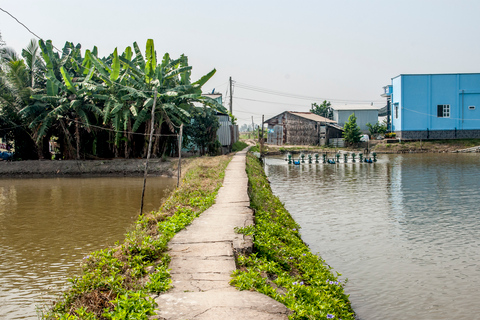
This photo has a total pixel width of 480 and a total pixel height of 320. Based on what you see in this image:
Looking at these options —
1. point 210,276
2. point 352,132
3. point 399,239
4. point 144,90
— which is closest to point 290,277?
point 210,276

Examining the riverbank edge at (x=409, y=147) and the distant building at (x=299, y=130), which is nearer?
the riverbank edge at (x=409, y=147)

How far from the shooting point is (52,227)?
404 inches

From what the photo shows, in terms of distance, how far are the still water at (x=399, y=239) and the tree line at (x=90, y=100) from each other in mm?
8048

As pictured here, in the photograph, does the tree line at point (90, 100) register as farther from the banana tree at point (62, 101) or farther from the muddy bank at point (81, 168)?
the muddy bank at point (81, 168)

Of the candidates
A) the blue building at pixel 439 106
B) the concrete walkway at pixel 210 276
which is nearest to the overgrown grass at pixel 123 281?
the concrete walkway at pixel 210 276

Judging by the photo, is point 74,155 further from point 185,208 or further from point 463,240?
point 463,240

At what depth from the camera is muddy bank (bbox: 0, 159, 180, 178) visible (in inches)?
850

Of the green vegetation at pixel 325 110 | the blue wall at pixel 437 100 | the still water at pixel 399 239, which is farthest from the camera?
the green vegetation at pixel 325 110

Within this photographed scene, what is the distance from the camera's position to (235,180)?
13984 millimetres

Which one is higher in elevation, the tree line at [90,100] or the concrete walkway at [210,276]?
the tree line at [90,100]

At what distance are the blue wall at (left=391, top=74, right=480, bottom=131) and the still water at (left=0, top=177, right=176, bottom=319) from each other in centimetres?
2788

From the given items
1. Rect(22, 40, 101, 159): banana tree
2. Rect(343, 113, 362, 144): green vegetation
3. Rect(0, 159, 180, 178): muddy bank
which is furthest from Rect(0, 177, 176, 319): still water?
Rect(343, 113, 362, 144): green vegetation

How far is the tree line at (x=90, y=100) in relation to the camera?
21.3 meters

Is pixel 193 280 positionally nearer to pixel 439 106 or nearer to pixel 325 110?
pixel 439 106
